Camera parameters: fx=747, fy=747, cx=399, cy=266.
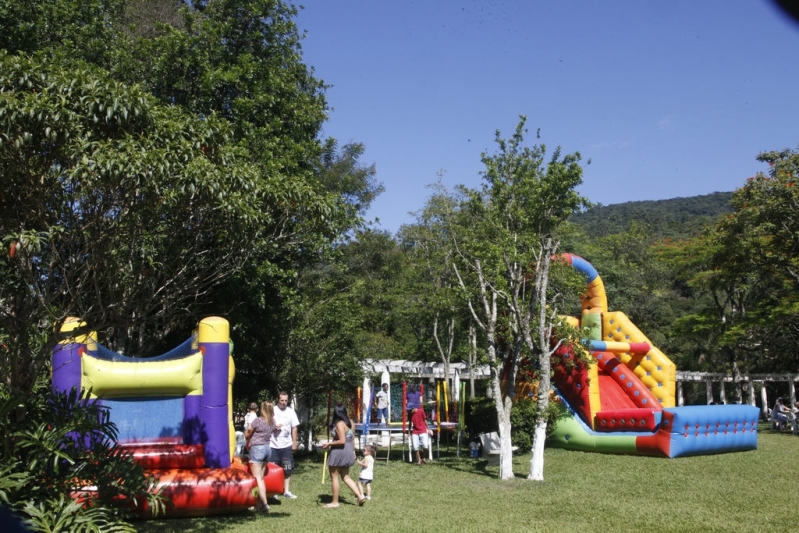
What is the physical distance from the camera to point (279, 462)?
455 inches

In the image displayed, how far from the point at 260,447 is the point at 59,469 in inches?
129

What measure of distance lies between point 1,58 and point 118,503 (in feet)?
17.3

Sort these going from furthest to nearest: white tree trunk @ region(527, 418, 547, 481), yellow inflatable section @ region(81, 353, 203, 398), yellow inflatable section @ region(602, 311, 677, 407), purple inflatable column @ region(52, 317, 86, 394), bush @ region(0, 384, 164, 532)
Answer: yellow inflatable section @ region(602, 311, 677, 407), white tree trunk @ region(527, 418, 547, 481), yellow inflatable section @ region(81, 353, 203, 398), purple inflatable column @ region(52, 317, 86, 394), bush @ region(0, 384, 164, 532)

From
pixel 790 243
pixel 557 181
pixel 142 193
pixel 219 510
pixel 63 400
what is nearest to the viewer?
pixel 63 400

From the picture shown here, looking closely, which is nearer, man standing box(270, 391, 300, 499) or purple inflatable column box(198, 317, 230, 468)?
purple inflatable column box(198, 317, 230, 468)

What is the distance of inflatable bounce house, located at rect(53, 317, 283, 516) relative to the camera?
34.6ft

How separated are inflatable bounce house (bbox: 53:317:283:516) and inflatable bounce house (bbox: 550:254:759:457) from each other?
8622mm

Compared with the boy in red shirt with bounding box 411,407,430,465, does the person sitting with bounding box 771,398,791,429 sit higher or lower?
lower

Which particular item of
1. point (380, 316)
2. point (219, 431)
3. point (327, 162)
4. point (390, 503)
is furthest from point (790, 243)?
point (219, 431)

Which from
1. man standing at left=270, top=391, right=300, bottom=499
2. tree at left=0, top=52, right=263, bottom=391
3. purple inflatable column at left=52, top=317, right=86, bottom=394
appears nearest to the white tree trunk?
man standing at left=270, top=391, right=300, bottom=499

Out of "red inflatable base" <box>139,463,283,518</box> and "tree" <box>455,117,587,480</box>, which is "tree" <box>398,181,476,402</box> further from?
"red inflatable base" <box>139,463,283,518</box>

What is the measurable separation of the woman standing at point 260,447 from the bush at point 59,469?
212cm

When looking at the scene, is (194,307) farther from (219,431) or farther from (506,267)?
(506,267)

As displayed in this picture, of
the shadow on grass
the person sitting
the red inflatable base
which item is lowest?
the person sitting
